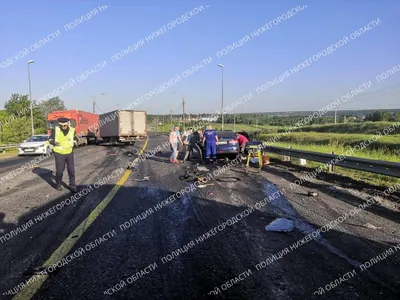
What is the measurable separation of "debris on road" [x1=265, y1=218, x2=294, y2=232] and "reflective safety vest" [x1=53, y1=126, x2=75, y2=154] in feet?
19.3

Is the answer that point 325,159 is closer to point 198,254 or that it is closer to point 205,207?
point 205,207

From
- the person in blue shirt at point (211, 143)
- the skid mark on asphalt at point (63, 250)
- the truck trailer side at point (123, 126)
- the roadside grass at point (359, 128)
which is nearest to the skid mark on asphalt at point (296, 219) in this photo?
the skid mark on asphalt at point (63, 250)

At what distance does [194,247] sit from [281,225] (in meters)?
1.59

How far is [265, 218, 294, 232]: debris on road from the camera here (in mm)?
5363

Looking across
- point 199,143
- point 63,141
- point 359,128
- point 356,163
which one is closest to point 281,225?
point 356,163

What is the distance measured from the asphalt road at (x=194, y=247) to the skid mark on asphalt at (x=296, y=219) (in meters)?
0.02

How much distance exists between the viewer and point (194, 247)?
462cm

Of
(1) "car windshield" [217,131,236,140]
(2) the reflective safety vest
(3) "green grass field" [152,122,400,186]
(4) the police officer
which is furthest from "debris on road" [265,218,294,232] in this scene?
(1) "car windshield" [217,131,236,140]

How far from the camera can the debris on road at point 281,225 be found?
17.6 feet

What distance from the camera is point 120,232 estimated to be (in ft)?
17.5

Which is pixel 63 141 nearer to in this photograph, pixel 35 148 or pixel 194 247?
pixel 194 247

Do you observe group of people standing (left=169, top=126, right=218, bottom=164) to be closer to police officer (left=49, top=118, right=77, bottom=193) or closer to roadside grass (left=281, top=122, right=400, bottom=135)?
police officer (left=49, top=118, right=77, bottom=193)

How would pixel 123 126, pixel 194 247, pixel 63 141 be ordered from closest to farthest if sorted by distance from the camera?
1. pixel 194 247
2. pixel 63 141
3. pixel 123 126

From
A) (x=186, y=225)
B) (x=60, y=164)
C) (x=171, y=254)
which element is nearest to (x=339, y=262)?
(x=171, y=254)
